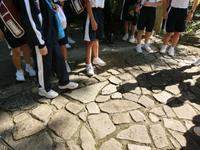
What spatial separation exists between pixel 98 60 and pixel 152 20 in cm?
133

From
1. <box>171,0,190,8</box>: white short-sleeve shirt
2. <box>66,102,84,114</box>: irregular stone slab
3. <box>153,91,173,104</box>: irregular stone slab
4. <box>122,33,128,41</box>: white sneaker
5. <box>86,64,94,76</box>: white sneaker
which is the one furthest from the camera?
<box>122,33,128,41</box>: white sneaker

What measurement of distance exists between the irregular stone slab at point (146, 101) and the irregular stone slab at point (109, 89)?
0.42 metres

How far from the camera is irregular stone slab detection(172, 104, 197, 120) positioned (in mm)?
4012

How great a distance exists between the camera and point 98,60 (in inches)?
206

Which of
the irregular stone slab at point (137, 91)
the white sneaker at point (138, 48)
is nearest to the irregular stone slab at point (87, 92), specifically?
the irregular stone slab at point (137, 91)

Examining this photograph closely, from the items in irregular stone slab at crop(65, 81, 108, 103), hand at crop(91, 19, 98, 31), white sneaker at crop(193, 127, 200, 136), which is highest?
hand at crop(91, 19, 98, 31)

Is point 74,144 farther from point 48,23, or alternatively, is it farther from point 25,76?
point 25,76

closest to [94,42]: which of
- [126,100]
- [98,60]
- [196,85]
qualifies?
[98,60]

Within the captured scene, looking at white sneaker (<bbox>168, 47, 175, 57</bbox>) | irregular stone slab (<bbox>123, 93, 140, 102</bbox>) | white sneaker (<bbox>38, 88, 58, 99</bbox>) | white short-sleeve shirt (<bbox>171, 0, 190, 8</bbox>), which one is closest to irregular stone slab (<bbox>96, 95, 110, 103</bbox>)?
irregular stone slab (<bbox>123, 93, 140, 102</bbox>)

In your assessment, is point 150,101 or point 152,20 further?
point 152,20

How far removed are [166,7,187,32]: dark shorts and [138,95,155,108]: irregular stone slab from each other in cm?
190

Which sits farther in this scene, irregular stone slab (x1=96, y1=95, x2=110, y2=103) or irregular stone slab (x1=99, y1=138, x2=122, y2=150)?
irregular stone slab (x1=96, y1=95, x2=110, y2=103)

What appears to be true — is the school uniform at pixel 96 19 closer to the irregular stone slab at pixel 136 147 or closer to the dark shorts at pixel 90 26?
the dark shorts at pixel 90 26

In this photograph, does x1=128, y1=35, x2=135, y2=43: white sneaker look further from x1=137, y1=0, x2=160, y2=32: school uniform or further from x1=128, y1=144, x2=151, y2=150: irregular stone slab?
x1=128, y1=144, x2=151, y2=150: irregular stone slab
